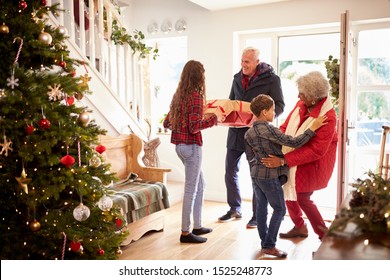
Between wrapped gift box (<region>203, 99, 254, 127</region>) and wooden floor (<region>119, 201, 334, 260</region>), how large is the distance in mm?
979

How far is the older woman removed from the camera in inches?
121

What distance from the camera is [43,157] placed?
2.26m

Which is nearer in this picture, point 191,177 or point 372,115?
point 191,177

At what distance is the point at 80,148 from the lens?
7.83 feet

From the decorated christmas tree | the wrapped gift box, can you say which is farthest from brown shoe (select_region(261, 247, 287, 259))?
the decorated christmas tree

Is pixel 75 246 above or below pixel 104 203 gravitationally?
below

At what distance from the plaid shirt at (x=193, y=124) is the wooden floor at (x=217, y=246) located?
0.84 metres

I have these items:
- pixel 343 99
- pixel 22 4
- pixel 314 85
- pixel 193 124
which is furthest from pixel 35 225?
pixel 343 99

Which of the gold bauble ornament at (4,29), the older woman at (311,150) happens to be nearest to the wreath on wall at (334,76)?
the older woman at (311,150)

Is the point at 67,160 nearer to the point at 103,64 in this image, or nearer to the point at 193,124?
the point at 193,124

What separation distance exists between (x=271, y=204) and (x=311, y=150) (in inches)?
19.4

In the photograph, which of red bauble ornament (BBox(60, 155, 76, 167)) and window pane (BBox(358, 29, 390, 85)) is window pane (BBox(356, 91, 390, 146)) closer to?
window pane (BBox(358, 29, 390, 85))

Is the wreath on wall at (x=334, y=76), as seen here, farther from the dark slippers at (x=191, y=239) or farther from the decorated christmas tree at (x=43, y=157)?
the decorated christmas tree at (x=43, y=157)

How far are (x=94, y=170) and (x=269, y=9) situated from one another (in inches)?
120
